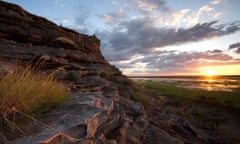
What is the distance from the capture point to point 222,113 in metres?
17.0

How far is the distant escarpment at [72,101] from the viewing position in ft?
8.16

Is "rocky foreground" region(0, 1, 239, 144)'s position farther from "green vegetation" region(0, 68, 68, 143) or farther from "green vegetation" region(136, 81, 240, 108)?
"green vegetation" region(136, 81, 240, 108)

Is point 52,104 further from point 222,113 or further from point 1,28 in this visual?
point 222,113

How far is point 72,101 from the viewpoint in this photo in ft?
12.4

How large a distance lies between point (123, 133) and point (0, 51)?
690 centimetres

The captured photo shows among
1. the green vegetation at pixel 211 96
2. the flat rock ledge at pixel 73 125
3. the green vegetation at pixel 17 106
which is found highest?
the green vegetation at pixel 17 106

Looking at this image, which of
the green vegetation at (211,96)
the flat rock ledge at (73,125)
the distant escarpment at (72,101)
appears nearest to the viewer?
the flat rock ledge at (73,125)

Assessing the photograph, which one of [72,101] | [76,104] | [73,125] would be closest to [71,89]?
[72,101]

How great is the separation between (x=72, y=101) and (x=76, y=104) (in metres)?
0.33

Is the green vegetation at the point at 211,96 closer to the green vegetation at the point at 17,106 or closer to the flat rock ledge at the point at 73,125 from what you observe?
the flat rock ledge at the point at 73,125

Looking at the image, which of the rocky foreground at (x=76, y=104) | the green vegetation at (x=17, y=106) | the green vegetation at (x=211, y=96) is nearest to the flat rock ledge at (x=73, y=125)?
the rocky foreground at (x=76, y=104)

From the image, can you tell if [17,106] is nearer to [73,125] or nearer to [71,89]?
[73,125]

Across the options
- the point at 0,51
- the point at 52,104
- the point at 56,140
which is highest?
the point at 0,51

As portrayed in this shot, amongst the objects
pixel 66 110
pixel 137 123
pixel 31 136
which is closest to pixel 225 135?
pixel 137 123
